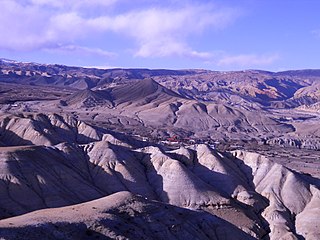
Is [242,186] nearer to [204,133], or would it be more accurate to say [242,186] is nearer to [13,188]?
[13,188]

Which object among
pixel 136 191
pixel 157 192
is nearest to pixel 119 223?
pixel 136 191

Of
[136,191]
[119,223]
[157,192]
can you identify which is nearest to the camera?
[119,223]

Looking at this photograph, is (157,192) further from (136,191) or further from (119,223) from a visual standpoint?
(119,223)

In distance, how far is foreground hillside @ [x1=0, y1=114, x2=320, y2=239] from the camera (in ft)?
148

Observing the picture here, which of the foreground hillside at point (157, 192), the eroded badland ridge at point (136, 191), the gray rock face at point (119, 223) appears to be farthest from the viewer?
the foreground hillside at point (157, 192)

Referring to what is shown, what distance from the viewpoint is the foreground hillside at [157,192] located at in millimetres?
45219

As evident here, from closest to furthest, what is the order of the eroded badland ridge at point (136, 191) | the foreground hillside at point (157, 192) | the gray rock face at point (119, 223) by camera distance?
the gray rock face at point (119, 223)
the eroded badland ridge at point (136, 191)
the foreground hillside at point (157, 192)

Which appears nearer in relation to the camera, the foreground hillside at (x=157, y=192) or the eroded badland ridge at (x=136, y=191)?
the eroded badland ridge at (x=136, y=191)

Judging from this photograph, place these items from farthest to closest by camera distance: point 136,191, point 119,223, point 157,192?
point 157,192 < point 136,191 < point 119,223

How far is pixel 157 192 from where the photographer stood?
240 feet

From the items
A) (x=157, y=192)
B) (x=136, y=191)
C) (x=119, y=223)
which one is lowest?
(x=157, y=192)

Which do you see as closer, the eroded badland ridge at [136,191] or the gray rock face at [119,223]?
the gray rock face at [119,223]

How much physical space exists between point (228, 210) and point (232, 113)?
13329 cm

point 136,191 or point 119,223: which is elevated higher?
point 119,223
